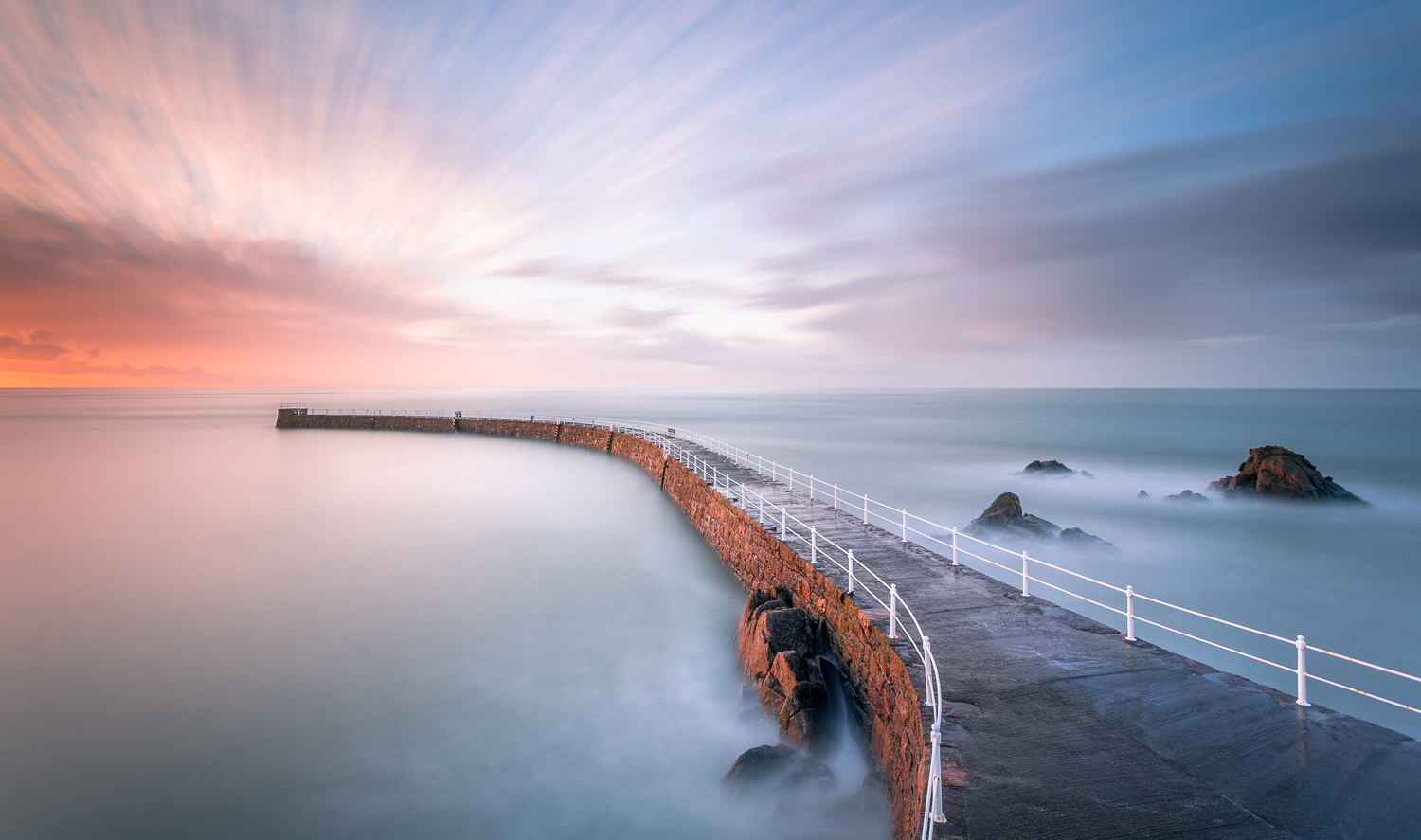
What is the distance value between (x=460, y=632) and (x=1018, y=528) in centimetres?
1556

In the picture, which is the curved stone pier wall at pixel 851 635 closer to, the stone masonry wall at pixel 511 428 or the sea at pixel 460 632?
the sea at pixel 460 632

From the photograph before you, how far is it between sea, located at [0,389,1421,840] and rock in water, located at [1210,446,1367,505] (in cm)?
76

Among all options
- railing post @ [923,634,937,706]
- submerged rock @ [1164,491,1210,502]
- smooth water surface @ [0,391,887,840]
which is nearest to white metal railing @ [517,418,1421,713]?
railing post @ [923,634,937,706]

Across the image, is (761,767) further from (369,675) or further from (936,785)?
(369,675)

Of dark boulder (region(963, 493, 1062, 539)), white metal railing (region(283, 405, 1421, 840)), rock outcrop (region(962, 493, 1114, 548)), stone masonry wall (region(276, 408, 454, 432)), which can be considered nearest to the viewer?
white metal railing (region(283, 405, 1421, 840))

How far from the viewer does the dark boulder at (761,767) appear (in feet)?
23.1

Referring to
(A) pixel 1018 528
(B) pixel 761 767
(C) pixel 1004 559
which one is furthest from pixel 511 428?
(B) pixel 761 767

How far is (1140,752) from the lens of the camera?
187 inches

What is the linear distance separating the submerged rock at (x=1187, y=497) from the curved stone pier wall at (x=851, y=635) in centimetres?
1994

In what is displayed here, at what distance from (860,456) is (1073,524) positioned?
18.4m

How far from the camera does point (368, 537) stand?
19.3 meters

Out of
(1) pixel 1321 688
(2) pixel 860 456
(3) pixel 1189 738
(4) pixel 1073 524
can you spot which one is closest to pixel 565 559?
(3) pixel 1189 738

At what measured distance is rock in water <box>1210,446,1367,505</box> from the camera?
2206cm

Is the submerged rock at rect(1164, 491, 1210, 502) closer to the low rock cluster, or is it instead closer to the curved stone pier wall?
the curved stone pier wall
